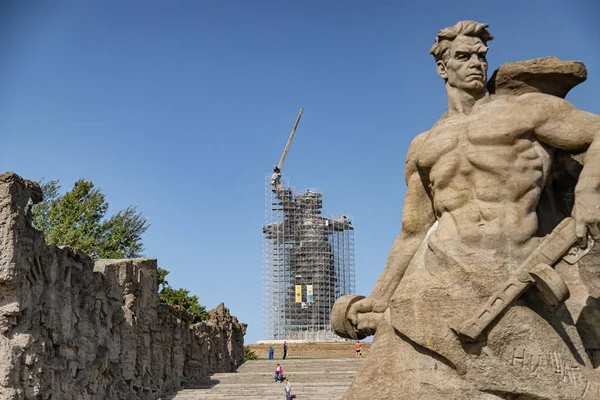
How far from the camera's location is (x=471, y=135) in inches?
169

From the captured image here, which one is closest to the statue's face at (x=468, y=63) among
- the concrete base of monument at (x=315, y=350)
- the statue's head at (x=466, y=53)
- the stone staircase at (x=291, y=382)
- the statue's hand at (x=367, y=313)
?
the statue's head at (x=466, y=53)

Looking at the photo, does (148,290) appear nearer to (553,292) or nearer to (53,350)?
(53,350)

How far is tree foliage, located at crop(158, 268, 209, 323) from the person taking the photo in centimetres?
3778

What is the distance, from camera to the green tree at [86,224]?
33.1 metres

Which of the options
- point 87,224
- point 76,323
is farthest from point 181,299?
point 76,323

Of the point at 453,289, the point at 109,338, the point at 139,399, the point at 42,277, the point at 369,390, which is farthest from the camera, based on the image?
the point at 139,399

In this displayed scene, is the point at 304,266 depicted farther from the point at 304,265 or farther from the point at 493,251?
the point at 493,251

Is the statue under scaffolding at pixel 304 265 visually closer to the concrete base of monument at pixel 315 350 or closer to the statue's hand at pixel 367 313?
the concrete base of monument at pixel 315 350

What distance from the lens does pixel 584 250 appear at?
3908mm

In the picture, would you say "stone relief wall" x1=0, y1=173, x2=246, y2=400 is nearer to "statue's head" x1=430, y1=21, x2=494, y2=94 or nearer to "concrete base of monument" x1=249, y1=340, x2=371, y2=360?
"statue's head" x1=430, y1=21, x2=494, y2=94

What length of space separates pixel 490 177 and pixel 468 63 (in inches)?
28.5

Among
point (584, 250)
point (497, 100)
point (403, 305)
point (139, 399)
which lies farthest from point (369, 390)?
point (139, 399)

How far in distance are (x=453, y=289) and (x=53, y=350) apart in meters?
11.4

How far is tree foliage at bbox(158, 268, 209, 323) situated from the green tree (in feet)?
6.57
